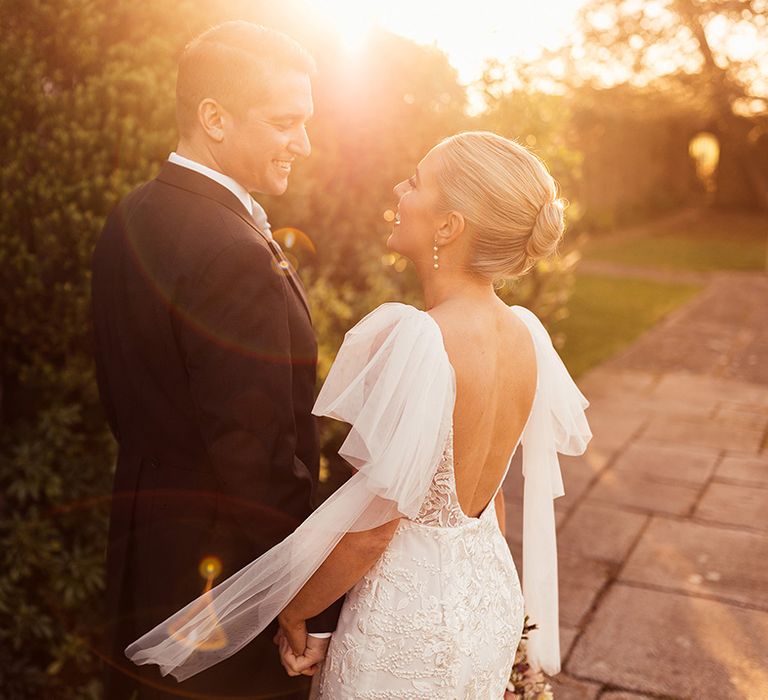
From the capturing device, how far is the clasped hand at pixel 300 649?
205 centimetres

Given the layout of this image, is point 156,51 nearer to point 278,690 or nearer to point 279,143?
point 279,143

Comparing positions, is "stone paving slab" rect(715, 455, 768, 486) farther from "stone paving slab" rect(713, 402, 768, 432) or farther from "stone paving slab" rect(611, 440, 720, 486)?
"stone paving slab" rect(713, 402, 768, 432)

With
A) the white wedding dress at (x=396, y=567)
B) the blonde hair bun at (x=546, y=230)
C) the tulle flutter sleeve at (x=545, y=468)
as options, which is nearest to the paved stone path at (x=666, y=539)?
the tulle flutter sleeve at (x=545, y=468)

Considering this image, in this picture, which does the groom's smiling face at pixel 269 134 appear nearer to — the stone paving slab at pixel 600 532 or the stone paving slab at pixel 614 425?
the stone paving slab at pixel 600 532

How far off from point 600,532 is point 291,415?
145 inches

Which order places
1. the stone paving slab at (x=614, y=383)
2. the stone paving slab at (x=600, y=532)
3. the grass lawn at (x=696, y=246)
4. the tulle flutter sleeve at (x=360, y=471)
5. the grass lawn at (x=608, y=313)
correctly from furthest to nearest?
1. the grass lawn at (x=696, y=246)
2. the grass lawn at (x=608, y=313)
3. the stone paving slab at (x=614, y=383)
4. the stone paving slab at (x=600, y=532)
5. the tulle flutter sleeve at (x=360, y=471)

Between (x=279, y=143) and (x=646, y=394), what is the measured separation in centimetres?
692

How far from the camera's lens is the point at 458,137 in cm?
194

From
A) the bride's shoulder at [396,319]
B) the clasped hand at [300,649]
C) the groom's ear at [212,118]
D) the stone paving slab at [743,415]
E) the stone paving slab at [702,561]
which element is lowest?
the stone paving slab at [743,415]

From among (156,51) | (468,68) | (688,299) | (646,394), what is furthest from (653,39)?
(156,51)

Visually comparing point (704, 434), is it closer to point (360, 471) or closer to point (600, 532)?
point (600, 532)

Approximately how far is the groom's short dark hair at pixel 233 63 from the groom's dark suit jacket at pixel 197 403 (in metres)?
0.20

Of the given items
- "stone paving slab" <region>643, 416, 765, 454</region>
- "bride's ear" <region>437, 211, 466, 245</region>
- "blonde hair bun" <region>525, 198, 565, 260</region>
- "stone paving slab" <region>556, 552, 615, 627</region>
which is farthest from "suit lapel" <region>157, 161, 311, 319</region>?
"stone paving slab" <region>643, 416, 765, 454</region>

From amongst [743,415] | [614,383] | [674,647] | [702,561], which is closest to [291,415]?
[674,647]
